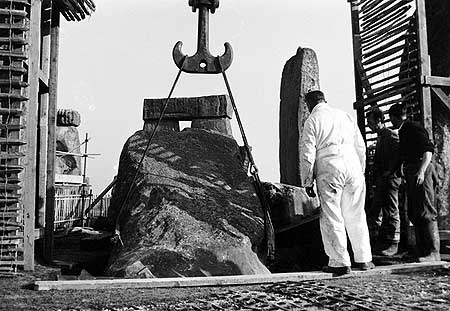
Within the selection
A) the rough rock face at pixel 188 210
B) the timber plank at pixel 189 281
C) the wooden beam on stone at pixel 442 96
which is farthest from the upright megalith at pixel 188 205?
the wooden beam on stone at pixel 442 96

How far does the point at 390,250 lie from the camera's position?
20.6 feet

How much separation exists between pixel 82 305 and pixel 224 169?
142 inches

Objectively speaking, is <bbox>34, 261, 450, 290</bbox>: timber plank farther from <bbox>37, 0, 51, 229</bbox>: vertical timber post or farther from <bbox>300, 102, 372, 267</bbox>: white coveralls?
<bbox>37, 0, 51, 229</bbox>: vertical timber post

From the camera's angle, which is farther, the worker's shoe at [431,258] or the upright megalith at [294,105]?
the upright megalith at [294,105]

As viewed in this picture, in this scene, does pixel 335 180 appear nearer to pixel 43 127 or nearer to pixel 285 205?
pixel 285 205

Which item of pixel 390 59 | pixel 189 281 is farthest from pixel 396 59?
pixel 189 281

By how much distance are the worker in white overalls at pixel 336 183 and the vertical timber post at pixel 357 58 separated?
3.47 meters

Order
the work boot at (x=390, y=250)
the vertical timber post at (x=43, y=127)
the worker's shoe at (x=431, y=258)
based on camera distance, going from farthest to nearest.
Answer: the vertical timber post at (x=43, y=127), the work boot at (x=390, y=250), the worker's shoe at (x=431, y=258)

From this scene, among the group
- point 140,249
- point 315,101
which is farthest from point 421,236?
point 140,249

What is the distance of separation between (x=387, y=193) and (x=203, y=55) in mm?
3058

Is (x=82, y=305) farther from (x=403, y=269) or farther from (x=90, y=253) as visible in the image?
(x=90, y=253)

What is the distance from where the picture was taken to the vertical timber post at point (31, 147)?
5.21 metres

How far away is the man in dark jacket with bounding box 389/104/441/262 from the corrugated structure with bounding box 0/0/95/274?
4291mm

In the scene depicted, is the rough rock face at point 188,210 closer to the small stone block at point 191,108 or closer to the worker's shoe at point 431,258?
the small stone block at point 191,108
